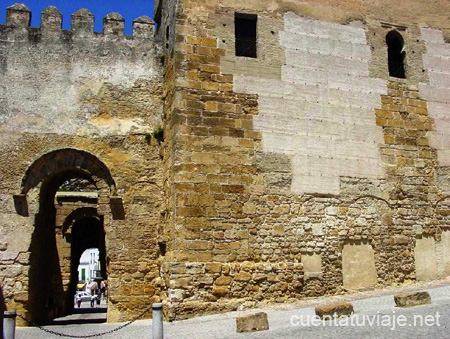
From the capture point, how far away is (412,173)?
408 inches

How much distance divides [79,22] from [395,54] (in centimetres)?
673

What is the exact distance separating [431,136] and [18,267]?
8.45 meters

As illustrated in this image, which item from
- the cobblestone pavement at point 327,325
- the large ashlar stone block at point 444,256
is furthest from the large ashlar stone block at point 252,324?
the large ashlar stone block at point 444,256

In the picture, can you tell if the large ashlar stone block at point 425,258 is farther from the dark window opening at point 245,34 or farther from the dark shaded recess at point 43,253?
the dark shaded recess at point 43,253

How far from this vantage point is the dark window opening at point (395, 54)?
1112 cm

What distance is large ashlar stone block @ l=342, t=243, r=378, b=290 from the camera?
945cm

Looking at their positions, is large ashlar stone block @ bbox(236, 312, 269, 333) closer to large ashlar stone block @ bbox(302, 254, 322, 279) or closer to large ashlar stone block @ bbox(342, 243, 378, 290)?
large ashlar stone block @ bbox(302, 254, 322, 279)

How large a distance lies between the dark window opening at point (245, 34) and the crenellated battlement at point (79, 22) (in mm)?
1751

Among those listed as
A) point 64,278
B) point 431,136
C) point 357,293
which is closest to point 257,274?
point 357,293

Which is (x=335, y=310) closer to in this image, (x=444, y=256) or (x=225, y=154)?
(x=225, y=154)

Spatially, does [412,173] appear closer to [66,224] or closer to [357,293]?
[357,293]

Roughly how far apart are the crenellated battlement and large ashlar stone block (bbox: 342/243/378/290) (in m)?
5.76

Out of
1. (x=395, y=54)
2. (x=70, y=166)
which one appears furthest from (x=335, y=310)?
(x=395, y=54)

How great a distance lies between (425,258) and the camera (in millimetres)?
10078
